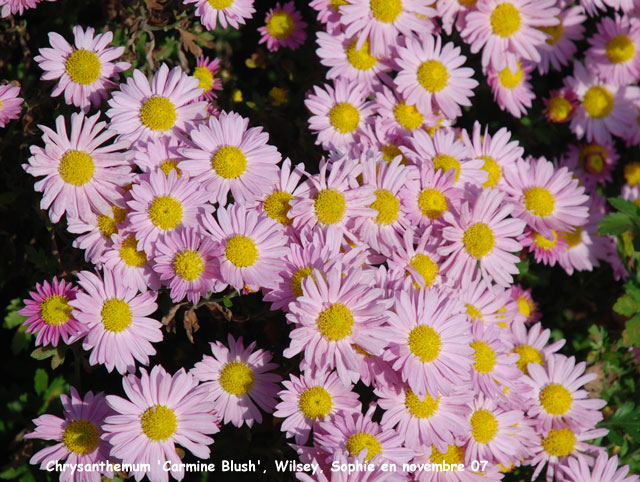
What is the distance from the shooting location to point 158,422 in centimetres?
204

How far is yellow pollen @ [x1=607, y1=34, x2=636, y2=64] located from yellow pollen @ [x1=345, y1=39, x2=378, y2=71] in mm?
1493

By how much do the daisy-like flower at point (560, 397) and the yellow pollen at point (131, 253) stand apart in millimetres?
1636

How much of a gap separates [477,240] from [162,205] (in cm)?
118

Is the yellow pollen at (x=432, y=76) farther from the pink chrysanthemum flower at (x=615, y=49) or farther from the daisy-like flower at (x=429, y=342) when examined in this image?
the pink chrysanthemum flower at (x=615, y=49)

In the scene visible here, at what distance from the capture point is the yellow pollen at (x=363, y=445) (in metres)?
2.03

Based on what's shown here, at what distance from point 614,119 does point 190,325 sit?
2.71 metres

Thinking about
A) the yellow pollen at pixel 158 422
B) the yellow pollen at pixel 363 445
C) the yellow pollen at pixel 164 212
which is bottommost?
the yellow pollen at pixel 363 445

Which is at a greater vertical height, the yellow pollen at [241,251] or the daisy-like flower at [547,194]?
the daisy-like flower at [547,194]

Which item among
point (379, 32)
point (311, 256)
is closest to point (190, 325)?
point (311, 256)

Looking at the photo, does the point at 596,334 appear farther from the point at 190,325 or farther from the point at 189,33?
the point at 189,33

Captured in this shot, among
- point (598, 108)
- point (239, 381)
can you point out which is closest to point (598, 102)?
point (598, 108)

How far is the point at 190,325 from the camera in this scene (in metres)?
2.12

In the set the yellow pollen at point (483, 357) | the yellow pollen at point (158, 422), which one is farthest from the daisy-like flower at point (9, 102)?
the yellow pollen at point (483, 357)

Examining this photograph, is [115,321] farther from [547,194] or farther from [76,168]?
[547,194]
